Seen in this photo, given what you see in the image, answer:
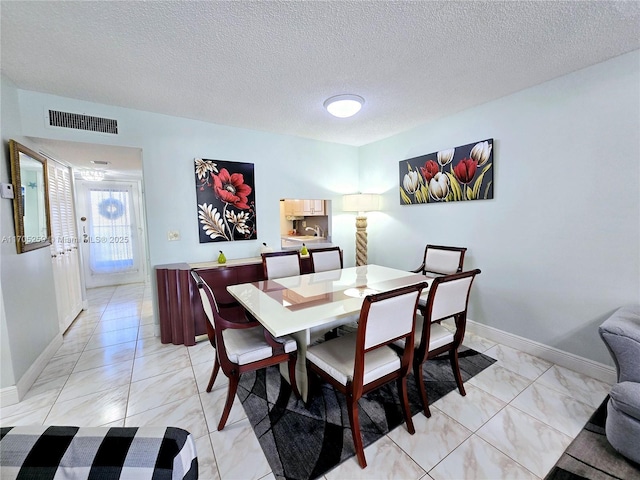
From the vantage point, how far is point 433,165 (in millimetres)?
3227

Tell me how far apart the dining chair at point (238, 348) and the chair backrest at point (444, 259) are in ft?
6.24

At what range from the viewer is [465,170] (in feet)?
9.60

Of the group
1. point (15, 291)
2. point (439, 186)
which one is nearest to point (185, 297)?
point (15, 291)

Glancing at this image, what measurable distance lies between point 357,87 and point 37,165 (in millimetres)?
3079

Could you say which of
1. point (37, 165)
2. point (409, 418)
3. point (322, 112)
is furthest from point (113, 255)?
point (409, 418)

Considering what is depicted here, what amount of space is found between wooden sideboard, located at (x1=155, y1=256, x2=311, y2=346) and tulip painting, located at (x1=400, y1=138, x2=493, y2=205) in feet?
7.92

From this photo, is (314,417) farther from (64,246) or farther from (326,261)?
(64,246)

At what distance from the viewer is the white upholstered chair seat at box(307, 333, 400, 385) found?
1509 mm

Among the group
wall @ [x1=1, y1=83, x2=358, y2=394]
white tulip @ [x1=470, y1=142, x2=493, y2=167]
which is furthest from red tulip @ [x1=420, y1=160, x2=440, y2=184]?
wall @ [x1=1, y1=83, x2=358, y2=394]

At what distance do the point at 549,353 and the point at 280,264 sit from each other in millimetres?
2639

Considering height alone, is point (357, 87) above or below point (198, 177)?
above

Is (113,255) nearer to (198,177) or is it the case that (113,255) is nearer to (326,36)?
(198,177)

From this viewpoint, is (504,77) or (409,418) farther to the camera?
(504,77)

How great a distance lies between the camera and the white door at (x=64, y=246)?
9.92ft
